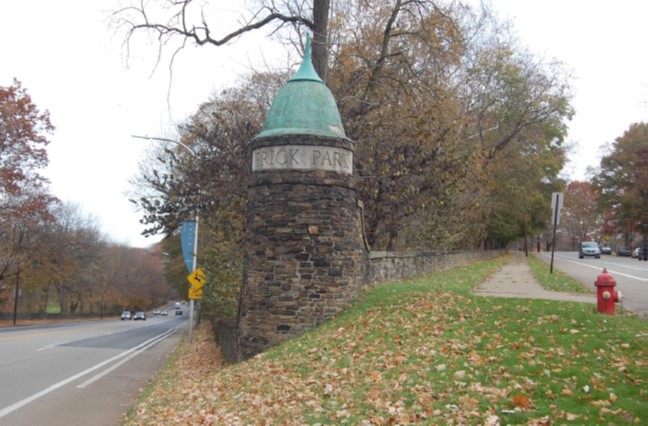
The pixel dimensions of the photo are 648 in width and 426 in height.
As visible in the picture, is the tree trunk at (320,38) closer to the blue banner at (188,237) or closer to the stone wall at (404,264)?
the stone wall at (404,264)

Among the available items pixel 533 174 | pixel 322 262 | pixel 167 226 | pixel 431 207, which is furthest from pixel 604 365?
pixel 533 174

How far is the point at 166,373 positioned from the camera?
1603 centimetres

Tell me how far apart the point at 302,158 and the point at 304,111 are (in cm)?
112

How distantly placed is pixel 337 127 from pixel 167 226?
9.57 metres

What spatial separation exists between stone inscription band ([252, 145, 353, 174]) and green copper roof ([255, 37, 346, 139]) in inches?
12.0

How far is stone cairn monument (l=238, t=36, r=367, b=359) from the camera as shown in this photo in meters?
11.7

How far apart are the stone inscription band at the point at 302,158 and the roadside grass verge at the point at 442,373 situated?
285cm

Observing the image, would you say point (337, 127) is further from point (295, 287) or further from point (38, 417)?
point (38, 417)

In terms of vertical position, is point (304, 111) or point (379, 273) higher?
point (304, 111)

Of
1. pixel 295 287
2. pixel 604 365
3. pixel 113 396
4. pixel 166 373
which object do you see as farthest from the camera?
pixel 166 373

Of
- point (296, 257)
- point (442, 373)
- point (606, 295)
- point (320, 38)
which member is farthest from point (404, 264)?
point (442, 373)

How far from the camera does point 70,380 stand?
1527 centimetres

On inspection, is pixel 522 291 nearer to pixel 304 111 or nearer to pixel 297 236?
pixel 297 236

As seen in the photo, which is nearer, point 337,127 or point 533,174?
point 337,127
